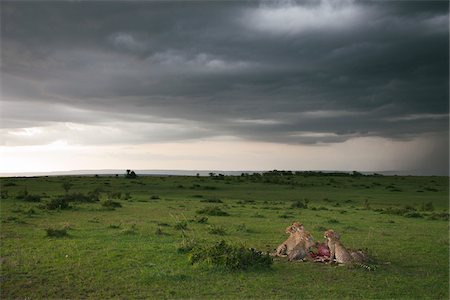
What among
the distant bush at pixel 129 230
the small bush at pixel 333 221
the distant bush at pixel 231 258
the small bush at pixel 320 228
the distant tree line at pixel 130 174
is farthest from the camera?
the distant tree line at pixel 130 174

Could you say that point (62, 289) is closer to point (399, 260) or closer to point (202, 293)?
point (202, 293)

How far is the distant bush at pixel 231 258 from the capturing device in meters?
11.4

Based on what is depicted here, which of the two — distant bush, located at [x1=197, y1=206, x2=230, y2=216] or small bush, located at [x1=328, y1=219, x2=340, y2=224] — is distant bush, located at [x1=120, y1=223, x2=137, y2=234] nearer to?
distant bush, located at [x1=197, y1=206, x2=230, y2=216]

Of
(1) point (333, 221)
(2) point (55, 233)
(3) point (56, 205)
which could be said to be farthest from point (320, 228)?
(3) point (56, 205)

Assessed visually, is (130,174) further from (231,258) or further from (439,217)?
(231,258)

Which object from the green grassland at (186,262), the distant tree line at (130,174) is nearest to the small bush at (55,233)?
the green grassland at (186,262)

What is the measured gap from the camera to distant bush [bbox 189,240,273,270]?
11422mm

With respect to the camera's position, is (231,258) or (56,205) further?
(56,205)

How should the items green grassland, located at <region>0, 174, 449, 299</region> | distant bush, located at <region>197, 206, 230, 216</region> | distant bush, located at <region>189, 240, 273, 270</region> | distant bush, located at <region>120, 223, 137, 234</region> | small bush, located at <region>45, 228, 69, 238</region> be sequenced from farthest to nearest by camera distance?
distant bush, located at <region>197, 206, 230, 216</region>
distant bush, located at <region>120, 223, 137, 234</region>
small bush, located at <region>45, 228, 69, 238</region>
distant bush, located at <region>189, 240, 273, 270</region>
green grassland, located at <region>0, 174, 449, 299</region>

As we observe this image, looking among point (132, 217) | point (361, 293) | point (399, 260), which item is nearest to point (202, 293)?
point (361, 293)

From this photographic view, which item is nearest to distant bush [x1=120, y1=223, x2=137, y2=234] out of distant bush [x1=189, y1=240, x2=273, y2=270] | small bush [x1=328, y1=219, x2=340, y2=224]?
distant bush [x1=189, y1=240, x2=273, y2=270]

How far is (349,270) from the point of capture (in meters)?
11.7

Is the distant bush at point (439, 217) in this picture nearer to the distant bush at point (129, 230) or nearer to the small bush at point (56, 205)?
the distant bush at point (129, 230)

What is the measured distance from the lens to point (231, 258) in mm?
11461
